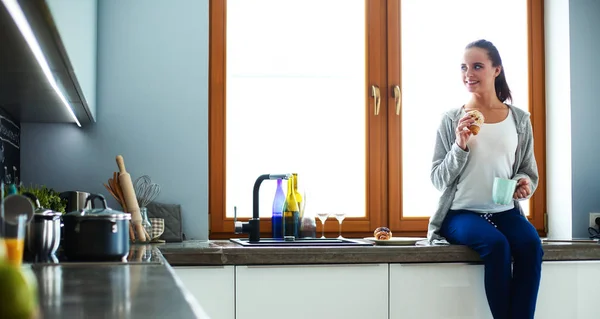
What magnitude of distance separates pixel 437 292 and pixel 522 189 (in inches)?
22.4

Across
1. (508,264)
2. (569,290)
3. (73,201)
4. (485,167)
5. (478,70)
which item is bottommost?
(569,290)

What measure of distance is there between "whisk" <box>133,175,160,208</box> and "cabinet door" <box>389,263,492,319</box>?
3.57 ft

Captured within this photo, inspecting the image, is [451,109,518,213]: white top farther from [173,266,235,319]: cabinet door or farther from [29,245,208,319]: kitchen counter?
[29,245,208,319]: kitchen counter

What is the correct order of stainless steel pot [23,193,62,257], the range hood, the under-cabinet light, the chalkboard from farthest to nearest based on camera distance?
1. the chalkboard
2. stainless steel pot [23,193,62,257]
3. the range hood
4. the under-cabinet light

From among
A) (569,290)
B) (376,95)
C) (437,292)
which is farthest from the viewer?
(376,95)

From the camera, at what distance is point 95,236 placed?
194 centimetres

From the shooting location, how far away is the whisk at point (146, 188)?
3385 millimetres

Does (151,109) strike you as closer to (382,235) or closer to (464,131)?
(382,235)

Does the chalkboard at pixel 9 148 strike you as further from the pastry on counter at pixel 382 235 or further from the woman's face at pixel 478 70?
the woman's face at pixel 478 70

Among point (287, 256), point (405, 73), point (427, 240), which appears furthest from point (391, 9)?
point (287, 256)

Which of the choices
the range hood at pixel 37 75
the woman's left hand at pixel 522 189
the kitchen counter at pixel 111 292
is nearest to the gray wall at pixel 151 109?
the range hood at pixel 37 75

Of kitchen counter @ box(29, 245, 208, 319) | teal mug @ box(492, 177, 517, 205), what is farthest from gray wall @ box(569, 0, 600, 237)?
kitchen counter @ box(29, 245, 208, 319)

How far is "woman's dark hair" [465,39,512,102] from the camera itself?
11.1 ft

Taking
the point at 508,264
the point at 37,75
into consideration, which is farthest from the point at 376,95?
the point at 37,75
